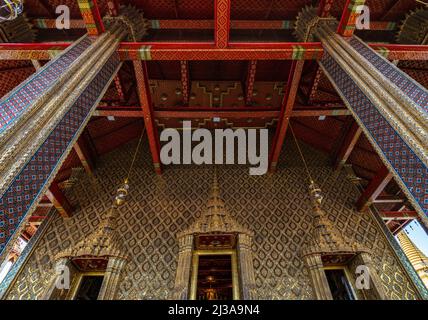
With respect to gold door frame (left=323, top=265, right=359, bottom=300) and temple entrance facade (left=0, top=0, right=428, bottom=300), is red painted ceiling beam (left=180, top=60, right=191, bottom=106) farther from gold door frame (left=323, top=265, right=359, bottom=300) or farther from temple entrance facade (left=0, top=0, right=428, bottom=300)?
gold door frame (left=323, top=265, right=359, bottom=300)

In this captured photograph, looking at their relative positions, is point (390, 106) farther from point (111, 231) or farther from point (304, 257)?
point (111, 231)

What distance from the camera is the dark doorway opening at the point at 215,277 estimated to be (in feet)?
18.2

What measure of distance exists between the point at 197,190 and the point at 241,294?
3.05m

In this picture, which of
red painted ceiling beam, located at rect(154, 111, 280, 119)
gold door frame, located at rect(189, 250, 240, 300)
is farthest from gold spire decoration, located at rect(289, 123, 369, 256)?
red painted ceiling beam, located at rect(154, 111, 280, 119)

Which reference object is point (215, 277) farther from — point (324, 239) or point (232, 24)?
point (232, 24)

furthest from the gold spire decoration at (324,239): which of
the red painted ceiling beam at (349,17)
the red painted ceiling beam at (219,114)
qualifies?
the red painted ceiling beam at (349,17)

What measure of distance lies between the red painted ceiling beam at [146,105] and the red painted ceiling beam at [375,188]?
19.2ft

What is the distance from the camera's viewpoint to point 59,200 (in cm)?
628

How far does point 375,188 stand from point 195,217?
471cm

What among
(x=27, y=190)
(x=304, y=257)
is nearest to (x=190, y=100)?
(x=304, y=257)

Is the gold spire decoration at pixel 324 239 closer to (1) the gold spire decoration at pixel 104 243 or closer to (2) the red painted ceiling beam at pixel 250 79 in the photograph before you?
(2) the red painted ceiling beam at pixel 250 79

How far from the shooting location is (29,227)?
36.2ft

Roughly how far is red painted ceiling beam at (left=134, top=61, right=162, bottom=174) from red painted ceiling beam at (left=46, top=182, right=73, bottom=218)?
2.53 m

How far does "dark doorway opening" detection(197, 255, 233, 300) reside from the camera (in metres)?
5.55
